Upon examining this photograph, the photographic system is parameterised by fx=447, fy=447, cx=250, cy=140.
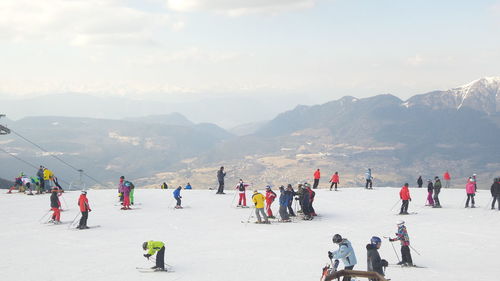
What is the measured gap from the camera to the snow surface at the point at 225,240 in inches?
621

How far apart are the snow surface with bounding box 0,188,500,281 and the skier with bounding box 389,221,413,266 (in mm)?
348

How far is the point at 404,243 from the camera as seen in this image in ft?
52.7

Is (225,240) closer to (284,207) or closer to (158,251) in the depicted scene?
(284,207)

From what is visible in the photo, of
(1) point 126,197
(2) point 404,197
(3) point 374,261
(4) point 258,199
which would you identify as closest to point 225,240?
(4) point 258,199

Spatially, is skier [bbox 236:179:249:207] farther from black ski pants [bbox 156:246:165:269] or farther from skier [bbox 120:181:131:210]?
black ski pants [bbox 156:246:165:269]

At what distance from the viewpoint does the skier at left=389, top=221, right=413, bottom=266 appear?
16.0 m

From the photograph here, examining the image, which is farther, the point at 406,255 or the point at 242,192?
the point at 242,192

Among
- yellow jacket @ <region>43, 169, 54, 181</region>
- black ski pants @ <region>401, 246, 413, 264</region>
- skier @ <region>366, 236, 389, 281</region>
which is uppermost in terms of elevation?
yellow jacket @ <region>43, 169, 54, 181</region>

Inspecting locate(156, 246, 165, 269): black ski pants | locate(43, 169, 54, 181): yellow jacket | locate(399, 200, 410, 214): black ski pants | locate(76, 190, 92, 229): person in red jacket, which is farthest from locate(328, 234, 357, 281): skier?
locate(43, 169, 54, 181): yellow jacket

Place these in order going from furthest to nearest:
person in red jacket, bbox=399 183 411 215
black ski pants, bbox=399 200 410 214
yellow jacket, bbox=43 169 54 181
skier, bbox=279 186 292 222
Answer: yellow jacket, bbox=43 169 54 181, black ski pants, bbox=399 200 410 214, person in red jacket, bbox=399 183 411 215, skier, bbox=279 186 292 222

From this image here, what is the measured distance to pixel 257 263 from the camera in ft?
55.0

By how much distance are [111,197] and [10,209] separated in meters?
7.28

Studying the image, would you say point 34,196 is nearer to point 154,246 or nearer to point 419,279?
point 154,246

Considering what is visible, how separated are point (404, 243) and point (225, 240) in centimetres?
826
